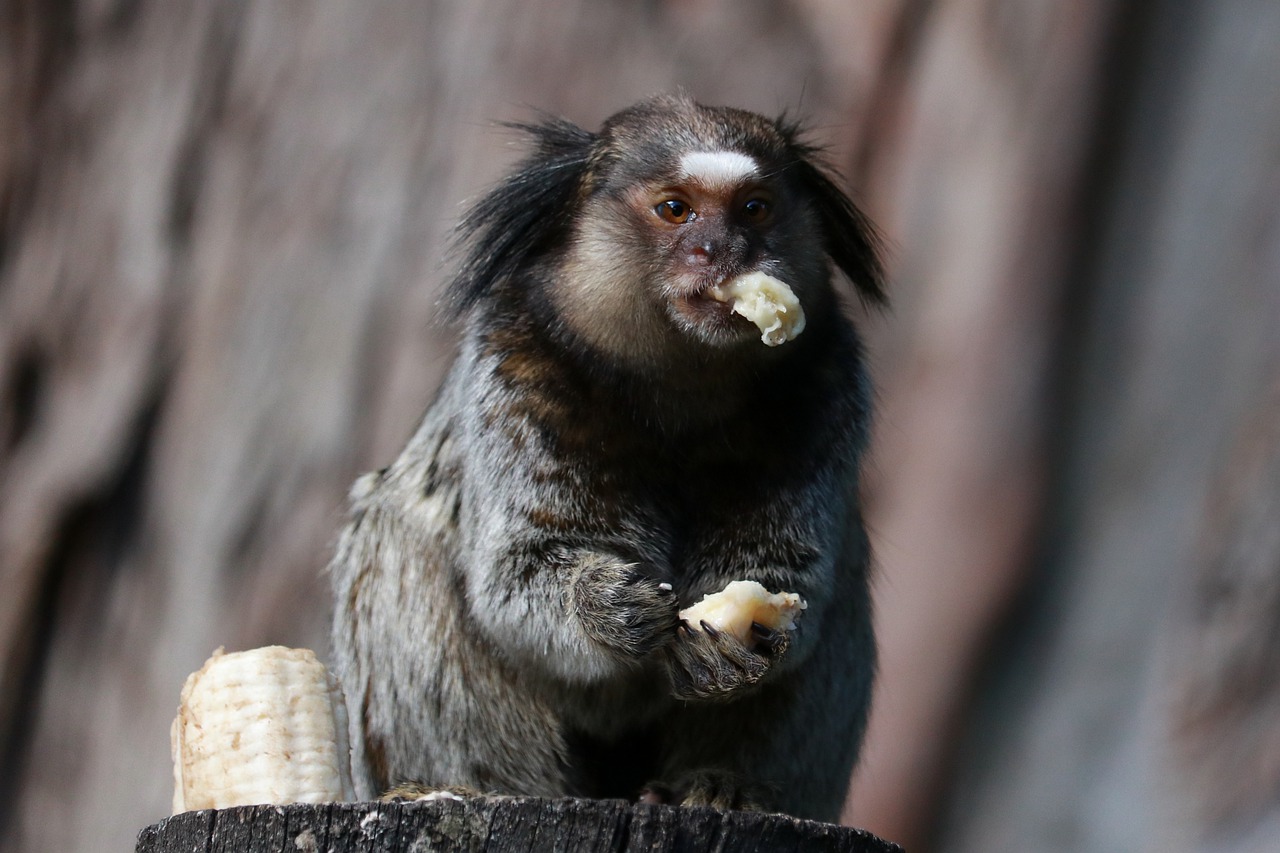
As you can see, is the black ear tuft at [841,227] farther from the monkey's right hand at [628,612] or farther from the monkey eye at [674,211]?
the monkey's right hand at [628,612]

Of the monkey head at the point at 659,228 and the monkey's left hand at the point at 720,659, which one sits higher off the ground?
→ the monkey head at the point at 659,228

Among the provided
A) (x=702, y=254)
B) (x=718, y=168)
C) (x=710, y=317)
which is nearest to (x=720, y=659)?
(x=710, y=317)

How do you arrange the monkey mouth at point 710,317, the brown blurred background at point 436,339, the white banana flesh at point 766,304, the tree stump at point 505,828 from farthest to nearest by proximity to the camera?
the brown blurred background at point 436,339, the monkey mouth at point 710,317, the white banana flesh at point 766,304, the tree stump at point 505,828

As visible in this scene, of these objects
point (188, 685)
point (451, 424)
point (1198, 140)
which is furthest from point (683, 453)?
point (1198, 140)

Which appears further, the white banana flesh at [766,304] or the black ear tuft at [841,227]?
the black ear tuft at [841,227]

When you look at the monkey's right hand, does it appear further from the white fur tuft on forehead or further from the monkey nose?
the white fur tuft on forehead

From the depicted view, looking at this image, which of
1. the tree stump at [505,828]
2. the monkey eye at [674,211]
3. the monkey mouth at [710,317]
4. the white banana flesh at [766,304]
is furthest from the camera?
the monkey eye at [674,211]

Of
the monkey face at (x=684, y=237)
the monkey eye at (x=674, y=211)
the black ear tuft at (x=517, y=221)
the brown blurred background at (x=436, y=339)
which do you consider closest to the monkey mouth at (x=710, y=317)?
the monkey face at (x=684, y=237)
